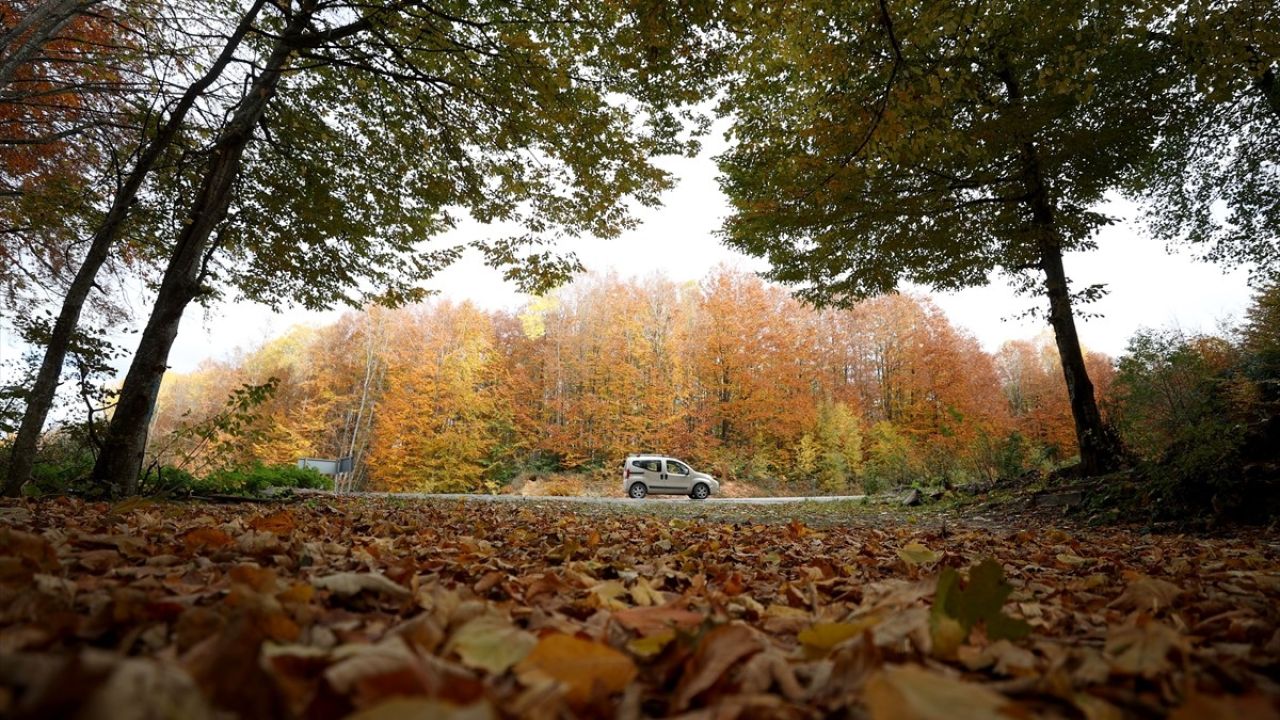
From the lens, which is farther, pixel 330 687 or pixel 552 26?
pixel 552 26

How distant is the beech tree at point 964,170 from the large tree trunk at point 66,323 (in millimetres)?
5200

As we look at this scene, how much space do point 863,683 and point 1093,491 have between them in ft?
23.9

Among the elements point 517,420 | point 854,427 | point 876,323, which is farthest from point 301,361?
point 876,323

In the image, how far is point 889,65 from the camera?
4863 mm

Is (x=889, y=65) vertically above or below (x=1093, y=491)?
above

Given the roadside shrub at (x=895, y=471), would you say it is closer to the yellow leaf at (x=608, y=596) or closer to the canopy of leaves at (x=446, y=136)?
the canopy of leaves at (x=446, y=136)

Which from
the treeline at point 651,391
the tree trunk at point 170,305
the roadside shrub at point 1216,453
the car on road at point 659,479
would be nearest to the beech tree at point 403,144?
the tree trunk at point 170,305

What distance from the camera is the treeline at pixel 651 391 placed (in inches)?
826

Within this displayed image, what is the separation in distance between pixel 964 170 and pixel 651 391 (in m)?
15.8

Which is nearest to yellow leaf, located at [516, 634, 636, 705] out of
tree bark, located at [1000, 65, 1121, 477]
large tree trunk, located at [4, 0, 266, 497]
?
large tree trunk, located at [4, 0, 266, 497]

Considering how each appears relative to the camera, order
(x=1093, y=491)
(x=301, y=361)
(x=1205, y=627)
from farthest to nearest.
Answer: (x=301, y=361) → (x=1093, y=491) → (x=1205, y=627)

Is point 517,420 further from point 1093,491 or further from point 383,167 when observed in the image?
point 1093,491

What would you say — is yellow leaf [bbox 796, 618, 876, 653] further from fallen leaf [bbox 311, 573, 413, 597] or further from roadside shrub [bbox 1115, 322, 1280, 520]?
roadside shrub [bbox 1115, 322, 1280, 520]

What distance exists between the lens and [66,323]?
14.8ft
